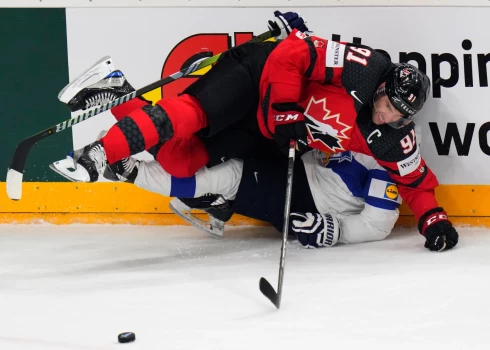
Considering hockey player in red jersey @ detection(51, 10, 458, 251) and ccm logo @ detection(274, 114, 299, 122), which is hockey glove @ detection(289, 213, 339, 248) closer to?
hockey player in red jersey @ detection(51, 10, 458, 251)

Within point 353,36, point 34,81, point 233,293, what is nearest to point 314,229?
point 233,293

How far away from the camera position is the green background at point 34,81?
3525 millimetres

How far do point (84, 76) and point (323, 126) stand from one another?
1031 millimetres

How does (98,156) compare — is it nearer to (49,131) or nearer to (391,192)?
(49,131)

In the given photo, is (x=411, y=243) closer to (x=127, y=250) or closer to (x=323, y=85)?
(x=323, y=85)

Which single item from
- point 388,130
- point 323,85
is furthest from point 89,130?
point 388,130

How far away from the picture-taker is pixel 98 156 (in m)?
2.64

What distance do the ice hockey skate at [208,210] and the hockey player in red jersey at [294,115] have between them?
0.20m

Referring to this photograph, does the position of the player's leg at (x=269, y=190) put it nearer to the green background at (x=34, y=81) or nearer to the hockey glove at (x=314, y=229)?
the hockey glove at (x=314, y=229)

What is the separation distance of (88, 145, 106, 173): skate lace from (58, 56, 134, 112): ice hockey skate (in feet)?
1.46

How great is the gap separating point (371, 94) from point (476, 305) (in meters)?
0.96

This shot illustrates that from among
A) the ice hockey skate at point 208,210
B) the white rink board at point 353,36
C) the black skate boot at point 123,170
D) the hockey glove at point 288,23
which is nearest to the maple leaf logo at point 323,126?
the hockey glove at point 288,23

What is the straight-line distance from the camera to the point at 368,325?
2.15 m

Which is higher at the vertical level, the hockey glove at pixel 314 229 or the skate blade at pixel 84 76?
the skate blade at pixel 84 76
